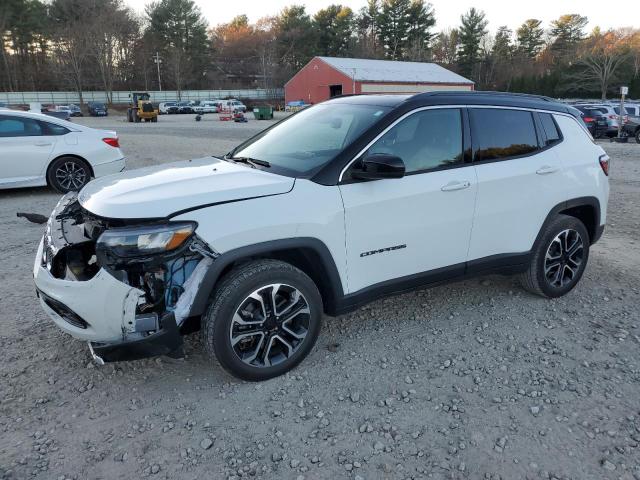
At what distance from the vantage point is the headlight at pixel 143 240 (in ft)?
8.87

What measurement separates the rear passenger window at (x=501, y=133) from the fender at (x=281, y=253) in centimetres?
149

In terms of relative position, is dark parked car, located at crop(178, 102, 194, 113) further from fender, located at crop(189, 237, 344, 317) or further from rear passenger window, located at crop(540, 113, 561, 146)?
fender, located at crop(189, 237, 344, 317)

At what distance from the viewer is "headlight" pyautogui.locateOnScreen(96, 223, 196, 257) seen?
271cm

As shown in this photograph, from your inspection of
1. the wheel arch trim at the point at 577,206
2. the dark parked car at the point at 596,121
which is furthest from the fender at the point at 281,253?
the dark parked car at the point at 596,121

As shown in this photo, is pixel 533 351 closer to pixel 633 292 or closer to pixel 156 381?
pixel 633 292

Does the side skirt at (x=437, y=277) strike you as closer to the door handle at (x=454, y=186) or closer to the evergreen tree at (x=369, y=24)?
the door handle at (x=454, y=186)

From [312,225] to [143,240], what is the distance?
3.23 feet

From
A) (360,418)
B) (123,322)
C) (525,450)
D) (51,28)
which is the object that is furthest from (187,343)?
(51,28)

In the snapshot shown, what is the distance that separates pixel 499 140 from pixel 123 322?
3016mm

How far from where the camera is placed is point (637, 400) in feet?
9.94

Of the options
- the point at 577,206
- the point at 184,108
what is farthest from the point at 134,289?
the point at 184,108

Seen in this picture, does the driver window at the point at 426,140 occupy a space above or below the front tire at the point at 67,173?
above

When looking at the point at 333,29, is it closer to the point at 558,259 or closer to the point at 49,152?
the point at 49,152

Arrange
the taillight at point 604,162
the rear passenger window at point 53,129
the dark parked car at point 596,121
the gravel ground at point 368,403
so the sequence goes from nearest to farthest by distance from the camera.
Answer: the gravel ground at point 368,403 < the taillight at point 604,162 < the rear passenger window at point 53,129 < the dark parked car at point 596,121
